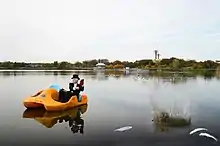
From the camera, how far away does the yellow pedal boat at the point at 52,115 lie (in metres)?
11.0

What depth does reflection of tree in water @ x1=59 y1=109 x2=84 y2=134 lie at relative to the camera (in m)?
9.60

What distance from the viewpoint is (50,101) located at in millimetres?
13094

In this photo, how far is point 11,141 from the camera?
7.96 metres

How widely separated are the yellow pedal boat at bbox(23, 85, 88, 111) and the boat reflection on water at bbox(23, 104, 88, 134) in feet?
0.92

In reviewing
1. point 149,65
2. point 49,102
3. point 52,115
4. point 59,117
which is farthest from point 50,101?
point 149,65

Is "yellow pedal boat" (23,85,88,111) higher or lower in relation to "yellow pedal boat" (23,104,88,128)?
higher

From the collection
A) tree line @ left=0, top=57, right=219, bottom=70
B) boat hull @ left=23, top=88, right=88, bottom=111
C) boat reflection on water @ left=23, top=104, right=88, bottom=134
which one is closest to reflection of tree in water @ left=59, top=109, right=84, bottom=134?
boat reflection on water @ left=23, top=104, right=88, bottom=134

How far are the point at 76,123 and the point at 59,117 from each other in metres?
1.32

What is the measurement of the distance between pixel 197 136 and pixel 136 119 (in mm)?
3067

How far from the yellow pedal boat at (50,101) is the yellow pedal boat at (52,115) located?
273 mm

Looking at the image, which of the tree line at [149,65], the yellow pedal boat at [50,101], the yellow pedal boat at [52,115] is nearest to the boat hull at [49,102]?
the yellow pedal boat at [50,101]

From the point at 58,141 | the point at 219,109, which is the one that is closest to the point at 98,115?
the point at 58,141

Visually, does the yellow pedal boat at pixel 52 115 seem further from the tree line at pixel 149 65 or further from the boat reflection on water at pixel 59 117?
the tree line at pixel 149 65

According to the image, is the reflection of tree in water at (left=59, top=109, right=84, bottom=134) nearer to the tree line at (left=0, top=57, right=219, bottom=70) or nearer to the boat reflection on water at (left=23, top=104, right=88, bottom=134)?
the boat reflection on water at (left=23, top=104, right=88, bottom=134)
